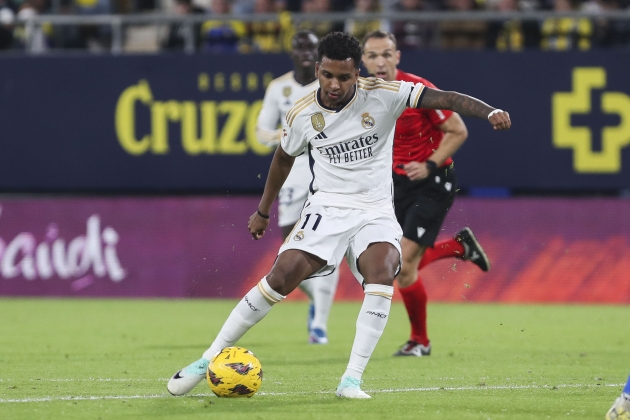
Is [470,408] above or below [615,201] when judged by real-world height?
above

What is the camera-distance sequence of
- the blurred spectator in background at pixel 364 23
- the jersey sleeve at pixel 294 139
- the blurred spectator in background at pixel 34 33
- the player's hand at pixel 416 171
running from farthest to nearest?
the blurred spectator in background at pixel 34 33 < the blurred spectator in background at pixel 364 23 < the player's hand at pixel 416 171 < the jersey sleeve at pixel 294 139

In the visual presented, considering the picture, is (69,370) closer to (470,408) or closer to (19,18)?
(470,408)

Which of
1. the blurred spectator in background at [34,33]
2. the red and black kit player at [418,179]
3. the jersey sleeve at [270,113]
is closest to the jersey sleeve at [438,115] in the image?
the red and black kit player at [418,179]

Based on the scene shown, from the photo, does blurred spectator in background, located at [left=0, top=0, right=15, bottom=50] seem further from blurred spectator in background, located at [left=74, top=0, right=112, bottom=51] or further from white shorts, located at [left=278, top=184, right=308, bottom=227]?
white shorts, located at [left=278, top=184, right=308, bottom=227]

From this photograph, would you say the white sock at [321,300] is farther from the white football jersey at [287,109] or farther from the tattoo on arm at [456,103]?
the tattoo on arm at [456,103]

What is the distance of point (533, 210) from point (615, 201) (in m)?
0.98

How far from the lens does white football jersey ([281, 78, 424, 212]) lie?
20.9 feet

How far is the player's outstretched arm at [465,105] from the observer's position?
582cm

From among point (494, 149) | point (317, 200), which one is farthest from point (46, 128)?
point (317, 200)

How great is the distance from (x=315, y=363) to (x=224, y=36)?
6.87 metres

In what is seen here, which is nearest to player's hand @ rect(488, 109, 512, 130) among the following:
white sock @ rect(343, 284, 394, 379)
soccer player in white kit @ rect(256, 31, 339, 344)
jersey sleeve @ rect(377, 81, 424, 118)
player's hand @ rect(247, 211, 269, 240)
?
jersey sleeve @ rect(377, 81, 424, 118)

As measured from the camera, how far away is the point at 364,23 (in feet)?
43.4

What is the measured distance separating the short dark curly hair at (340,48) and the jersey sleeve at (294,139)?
435mm

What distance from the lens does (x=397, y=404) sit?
5.93m
